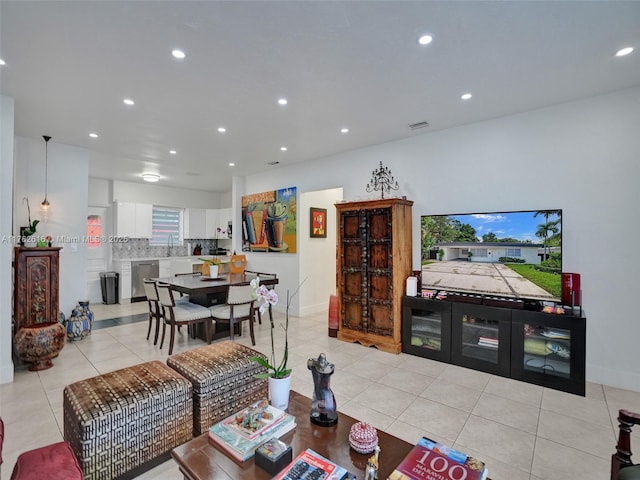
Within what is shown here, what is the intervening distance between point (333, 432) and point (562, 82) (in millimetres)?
3508

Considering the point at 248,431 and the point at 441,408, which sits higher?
the point at 248,431

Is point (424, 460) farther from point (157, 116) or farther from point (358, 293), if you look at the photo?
point (157, 116)

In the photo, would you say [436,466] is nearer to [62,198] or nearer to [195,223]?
[62,198]

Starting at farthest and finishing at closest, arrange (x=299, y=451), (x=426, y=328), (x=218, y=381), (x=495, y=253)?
(x=426, y=328), (x=495, y=253), (x=218, y=381), (x=299, y=451)

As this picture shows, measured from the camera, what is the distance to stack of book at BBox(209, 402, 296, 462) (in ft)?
4.74

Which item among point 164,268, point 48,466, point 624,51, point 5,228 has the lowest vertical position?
point 48,466

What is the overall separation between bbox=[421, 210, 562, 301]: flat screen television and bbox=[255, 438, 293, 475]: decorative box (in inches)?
120

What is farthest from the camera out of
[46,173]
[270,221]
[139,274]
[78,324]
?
[139,274]

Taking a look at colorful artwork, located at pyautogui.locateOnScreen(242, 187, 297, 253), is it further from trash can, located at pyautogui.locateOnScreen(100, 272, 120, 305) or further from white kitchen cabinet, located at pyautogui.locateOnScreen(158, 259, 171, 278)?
trash can, located at pyautogui.locateOnScreen(100, 272, 120, 305)

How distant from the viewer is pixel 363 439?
4.72 feet

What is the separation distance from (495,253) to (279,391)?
2.94m

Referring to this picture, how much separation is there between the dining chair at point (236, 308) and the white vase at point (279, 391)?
2355mm

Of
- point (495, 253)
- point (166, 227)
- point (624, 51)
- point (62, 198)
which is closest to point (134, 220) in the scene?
point (166, 227)

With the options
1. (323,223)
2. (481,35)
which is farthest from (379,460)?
(323,223)
